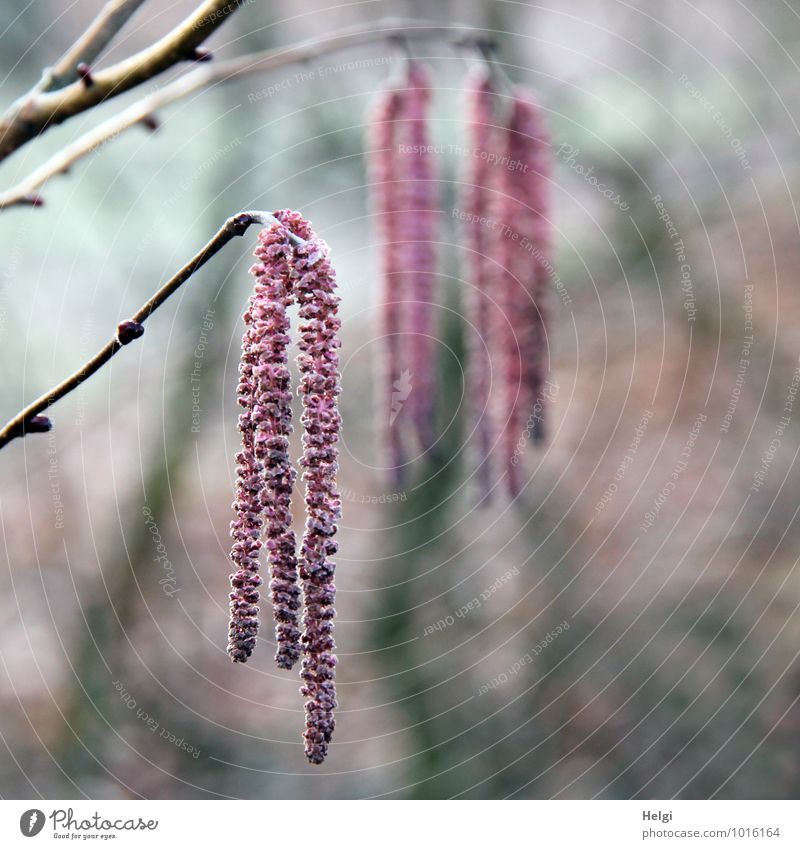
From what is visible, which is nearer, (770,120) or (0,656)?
(770,120)

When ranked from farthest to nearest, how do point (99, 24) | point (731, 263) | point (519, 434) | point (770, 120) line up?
1. point (731, 263)
2. point (770, 120)
3. point (519, 434)
4. point (99, 24)
